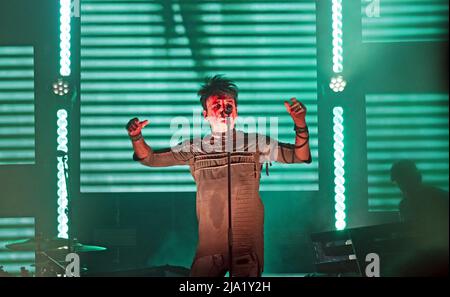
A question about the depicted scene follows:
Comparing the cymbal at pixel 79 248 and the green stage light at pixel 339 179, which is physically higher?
the green stage light at pixel 339 179

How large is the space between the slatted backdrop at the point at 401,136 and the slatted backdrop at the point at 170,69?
289mm

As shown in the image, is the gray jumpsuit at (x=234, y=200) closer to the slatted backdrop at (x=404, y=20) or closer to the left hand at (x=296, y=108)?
the left hand at (x=296, y=108)

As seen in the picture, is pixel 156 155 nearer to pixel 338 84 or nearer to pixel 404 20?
pixel 338 84

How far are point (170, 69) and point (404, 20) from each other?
115 cm

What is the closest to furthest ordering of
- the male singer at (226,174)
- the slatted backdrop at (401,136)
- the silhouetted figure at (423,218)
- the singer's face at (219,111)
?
1. the male singer at (226,174)
2. the singer's face at (219,111)
3. the silhouetted figure at (423,218)
4. the slatted backdrop at (401,136)

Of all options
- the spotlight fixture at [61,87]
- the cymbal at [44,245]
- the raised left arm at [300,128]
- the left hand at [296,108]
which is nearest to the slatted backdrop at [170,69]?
the spotlight fixture at [61,87]

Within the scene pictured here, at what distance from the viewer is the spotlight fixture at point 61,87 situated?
3.87 meters

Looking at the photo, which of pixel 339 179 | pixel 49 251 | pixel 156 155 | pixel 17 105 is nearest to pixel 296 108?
pixel 156 155

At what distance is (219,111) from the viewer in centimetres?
324

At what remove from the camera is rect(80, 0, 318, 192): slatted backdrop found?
12.9 feet

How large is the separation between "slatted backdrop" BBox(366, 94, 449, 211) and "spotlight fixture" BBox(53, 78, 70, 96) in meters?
1.41

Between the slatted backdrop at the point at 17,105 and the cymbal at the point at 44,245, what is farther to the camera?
the slatted backdrop at the point at 17,105

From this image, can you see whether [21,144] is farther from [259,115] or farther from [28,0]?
[259,115]
